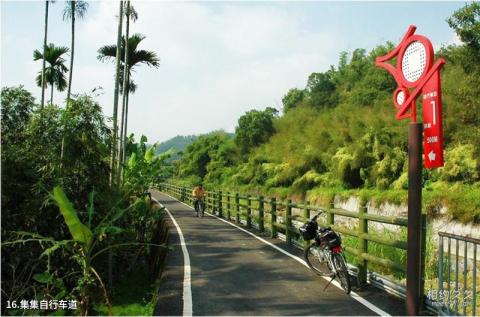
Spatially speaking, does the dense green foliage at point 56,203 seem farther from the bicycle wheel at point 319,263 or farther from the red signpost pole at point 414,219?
the red signpost pole at point 414,219

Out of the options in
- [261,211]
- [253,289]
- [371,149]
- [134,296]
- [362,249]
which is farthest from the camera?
[371,149]

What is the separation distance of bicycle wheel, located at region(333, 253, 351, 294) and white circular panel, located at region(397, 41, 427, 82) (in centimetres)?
297

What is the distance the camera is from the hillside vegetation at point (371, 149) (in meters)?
17.5

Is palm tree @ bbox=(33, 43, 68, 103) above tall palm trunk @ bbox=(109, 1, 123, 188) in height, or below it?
above

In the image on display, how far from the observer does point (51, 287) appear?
9984mm

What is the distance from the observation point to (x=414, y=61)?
20.1 feet

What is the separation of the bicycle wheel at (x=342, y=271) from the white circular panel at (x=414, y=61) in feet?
9.74

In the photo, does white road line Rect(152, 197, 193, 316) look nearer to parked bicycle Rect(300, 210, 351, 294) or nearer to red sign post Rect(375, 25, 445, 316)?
parked bicycle Rect(300, 210, 351, 294)

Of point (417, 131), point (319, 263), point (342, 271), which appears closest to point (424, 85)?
point (417, 131)

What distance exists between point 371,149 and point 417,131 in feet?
61.4

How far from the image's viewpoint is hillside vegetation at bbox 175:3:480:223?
17516 mm

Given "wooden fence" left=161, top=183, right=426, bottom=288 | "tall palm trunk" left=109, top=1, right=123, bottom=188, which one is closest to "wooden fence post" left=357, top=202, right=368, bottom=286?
"wooden fence" left=161, top=183, right=426, bottom=288

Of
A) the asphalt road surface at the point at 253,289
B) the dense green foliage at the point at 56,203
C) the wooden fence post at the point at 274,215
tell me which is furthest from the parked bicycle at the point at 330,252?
the wooden fence post at the point at 274,215

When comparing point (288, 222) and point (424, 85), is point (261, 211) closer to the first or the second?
point (288, 222)
